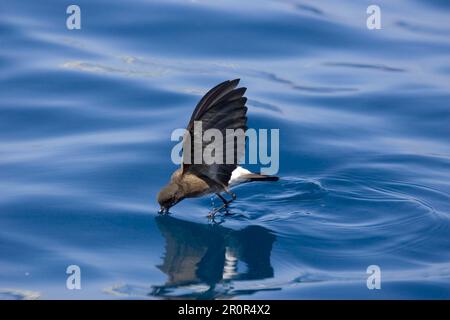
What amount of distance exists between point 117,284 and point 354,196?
8.32ft

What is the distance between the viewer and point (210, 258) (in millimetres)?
7023

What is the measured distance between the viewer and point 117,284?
6.52 m

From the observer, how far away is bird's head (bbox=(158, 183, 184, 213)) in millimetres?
7195

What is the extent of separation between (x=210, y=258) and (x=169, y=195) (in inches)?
25.1

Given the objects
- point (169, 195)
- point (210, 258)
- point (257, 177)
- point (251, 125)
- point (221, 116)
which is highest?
point (251, 125)

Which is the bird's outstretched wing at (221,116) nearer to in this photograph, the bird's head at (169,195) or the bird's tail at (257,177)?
the bird's head at (169,195)

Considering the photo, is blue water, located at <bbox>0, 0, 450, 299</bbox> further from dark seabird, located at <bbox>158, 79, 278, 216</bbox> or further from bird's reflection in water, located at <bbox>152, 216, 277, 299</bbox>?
dark seabird, located at <bbox>158, 79, 278, 216</bbox>

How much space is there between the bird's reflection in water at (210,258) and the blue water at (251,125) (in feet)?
0.06

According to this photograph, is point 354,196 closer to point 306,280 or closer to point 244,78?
point 306,280

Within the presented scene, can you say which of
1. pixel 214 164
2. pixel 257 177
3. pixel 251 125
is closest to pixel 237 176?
pixel 257 177

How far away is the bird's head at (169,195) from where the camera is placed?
720 centimetres

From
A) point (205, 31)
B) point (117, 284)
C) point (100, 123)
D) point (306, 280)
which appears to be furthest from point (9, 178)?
point (205, 31)

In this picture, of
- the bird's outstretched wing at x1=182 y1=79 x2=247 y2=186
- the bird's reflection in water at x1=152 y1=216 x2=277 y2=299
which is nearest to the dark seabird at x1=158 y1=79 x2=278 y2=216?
the bird's outstretched wing at x1=182 y1=79 x2=247 y2=186

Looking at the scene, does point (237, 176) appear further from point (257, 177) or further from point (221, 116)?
Result: point (221, 116)
